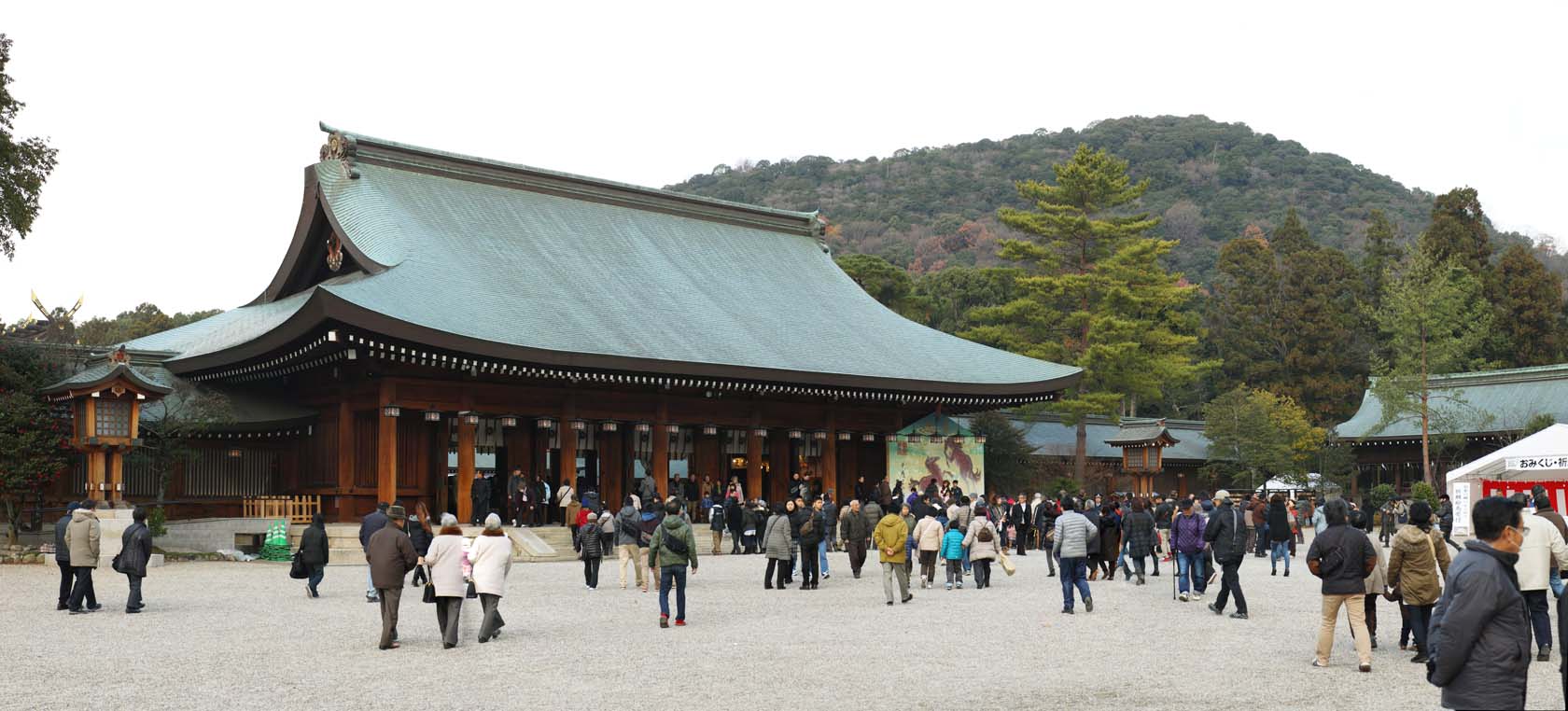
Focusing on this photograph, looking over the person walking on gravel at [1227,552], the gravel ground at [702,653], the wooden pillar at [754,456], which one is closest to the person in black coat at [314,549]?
the gravel ground at [702,653]

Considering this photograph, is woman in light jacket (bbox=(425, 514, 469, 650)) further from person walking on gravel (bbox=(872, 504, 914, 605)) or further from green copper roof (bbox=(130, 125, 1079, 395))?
green copper roof (bbox=(130, 125, 1079, 395))

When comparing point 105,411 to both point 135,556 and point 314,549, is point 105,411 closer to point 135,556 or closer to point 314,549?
point 314,549

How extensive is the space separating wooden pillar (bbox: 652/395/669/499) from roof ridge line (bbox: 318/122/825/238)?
A: 26.8 feet

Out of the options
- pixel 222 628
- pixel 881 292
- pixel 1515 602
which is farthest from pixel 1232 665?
pixel 881 292

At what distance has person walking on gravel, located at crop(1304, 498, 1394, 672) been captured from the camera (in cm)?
1061

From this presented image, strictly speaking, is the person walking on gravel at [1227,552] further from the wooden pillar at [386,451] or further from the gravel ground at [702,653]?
the wooden pillar at [386,451]

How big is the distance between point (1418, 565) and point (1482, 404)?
41638 mm

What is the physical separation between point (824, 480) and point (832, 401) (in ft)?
6.41

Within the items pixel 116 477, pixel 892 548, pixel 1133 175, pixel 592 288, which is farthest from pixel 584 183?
pixel 1133 175

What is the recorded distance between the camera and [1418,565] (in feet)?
35.1

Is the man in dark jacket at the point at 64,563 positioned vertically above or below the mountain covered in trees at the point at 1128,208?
below

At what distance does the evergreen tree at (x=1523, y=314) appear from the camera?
186ft

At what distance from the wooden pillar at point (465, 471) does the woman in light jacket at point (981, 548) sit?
11646 mm


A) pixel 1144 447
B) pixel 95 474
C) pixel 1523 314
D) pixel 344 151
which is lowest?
pixel 95 474
